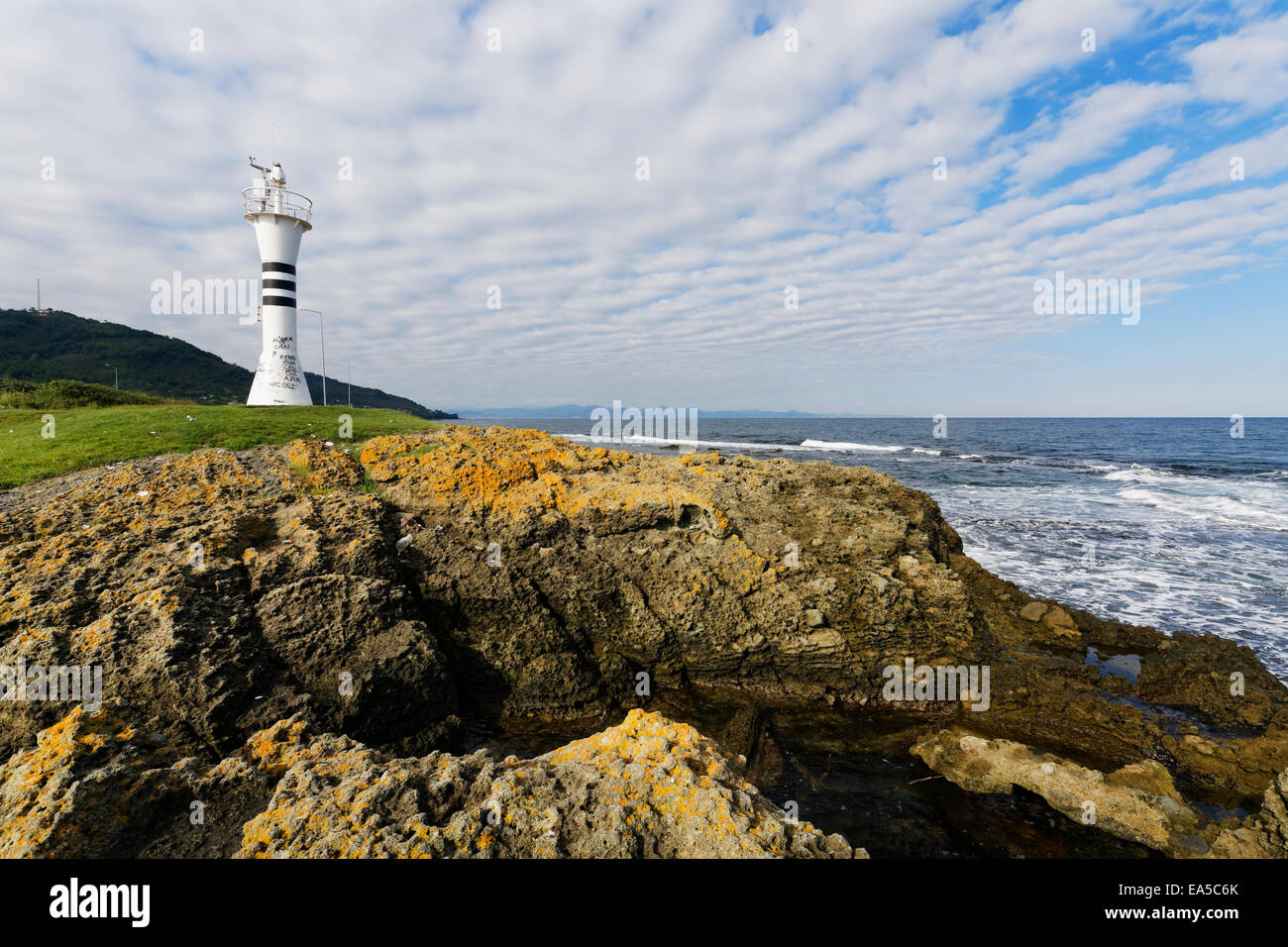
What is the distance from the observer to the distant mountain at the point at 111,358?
9462 centimetres

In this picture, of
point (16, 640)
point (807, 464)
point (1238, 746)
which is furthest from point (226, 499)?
point (1238, 746)

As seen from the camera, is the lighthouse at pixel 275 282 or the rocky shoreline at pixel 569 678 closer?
the rocky shoreline at pixel 569 678

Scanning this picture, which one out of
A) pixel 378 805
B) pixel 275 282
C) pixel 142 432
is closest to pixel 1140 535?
pixel 378 805

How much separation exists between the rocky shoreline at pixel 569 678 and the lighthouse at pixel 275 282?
658 inches

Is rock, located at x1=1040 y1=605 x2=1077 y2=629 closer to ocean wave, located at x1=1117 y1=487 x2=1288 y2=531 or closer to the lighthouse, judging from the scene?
ocean wave, located at x1=1117 y1=487 x2=1288 y2=531

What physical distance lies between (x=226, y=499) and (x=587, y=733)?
7.31m

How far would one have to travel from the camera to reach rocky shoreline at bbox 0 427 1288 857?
3.88m

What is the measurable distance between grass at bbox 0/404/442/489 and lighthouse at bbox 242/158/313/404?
7684 millimetres

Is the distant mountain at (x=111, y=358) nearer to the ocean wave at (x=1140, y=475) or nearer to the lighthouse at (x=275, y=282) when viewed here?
the lighthouse at (x=275, y=282)

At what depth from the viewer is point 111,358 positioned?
105m

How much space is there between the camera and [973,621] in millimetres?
9508

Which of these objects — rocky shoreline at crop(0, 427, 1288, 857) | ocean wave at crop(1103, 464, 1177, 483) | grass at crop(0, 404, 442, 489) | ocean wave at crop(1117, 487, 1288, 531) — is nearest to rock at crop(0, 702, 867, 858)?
rocky shoreline at crop(0, 427, 1288, 857)

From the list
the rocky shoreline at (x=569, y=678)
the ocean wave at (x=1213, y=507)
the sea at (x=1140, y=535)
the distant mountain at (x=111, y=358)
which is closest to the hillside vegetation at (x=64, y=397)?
the rocky shoreline at (x=569, y=678)

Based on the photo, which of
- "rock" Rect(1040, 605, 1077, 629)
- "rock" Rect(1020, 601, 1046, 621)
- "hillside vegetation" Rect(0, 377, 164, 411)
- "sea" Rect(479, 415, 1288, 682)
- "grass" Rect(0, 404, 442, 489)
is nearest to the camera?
"grass" Rect(0, 404, 442, 489)
